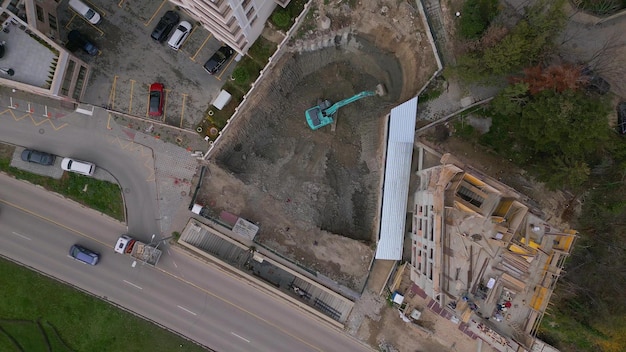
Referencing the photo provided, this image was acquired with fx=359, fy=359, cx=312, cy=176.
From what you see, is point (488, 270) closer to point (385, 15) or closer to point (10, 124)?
point (385, 15)

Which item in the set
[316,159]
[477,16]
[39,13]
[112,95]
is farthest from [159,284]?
[477,16]

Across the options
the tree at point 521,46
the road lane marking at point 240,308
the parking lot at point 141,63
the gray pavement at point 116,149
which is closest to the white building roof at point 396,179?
the tree at point 521,46

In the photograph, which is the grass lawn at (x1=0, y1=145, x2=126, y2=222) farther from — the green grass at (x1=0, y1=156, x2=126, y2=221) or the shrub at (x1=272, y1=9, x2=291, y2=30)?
the shrub at (x1=272, y1=9, x2=291, y2=30)

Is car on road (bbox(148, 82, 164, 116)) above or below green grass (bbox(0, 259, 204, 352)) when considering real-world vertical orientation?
above

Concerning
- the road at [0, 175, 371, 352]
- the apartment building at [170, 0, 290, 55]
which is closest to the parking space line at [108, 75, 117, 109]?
the apartment building at [170, 0, 290, 55]

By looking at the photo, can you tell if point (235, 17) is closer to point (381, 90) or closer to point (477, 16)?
point (381, 90)

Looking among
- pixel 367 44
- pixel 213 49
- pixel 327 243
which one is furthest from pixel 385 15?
pixel 327 243

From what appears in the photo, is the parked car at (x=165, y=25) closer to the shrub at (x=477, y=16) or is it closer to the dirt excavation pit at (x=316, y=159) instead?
the dirt excavation pit at (x=316, y=159)
